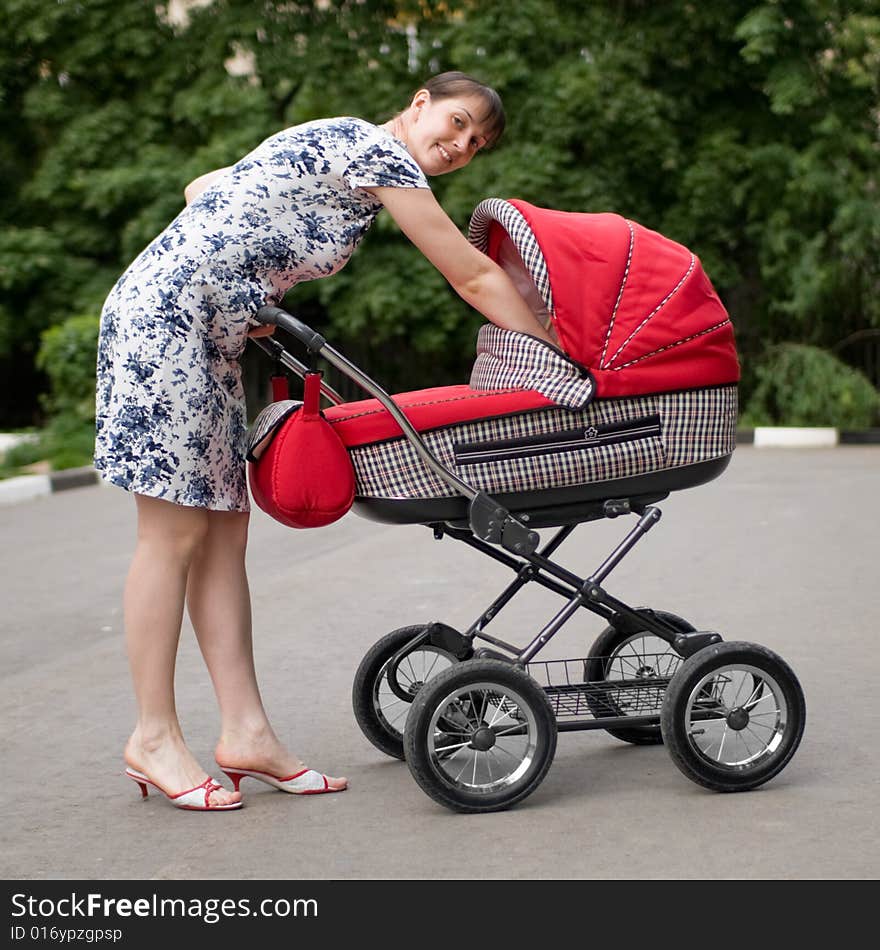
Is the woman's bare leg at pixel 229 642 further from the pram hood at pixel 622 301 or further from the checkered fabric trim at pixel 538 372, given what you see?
the pram hood at pixel 622 301

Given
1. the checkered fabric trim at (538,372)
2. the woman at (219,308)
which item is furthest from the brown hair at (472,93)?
the checkered fabric trim at (538,372)

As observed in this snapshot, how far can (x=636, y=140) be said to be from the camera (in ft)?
62.2

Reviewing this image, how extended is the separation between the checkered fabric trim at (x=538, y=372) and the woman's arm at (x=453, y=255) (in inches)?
2.8

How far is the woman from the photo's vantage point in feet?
12.6

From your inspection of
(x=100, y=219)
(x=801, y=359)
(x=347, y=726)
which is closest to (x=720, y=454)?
(x=347, y=726)

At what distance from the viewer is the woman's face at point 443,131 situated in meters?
3.92

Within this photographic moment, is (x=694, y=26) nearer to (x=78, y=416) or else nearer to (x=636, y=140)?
(x=636, y=140)

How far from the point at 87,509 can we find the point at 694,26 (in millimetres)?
10959

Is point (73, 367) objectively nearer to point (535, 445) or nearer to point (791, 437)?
point (791, 437)

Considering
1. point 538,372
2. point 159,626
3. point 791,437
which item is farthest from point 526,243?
point 791,437

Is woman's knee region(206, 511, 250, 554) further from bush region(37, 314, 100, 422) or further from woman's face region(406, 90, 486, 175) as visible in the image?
bush region(37, 314, 100, 422)

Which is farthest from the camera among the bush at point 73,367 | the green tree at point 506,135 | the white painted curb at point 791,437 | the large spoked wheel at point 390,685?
the green tree at point 506,135

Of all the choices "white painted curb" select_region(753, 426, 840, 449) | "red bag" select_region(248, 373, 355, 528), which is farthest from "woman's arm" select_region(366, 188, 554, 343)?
"white painted curb" select_region(753, 426, 840, 449)

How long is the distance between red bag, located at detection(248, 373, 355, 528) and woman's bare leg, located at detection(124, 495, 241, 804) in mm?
294
